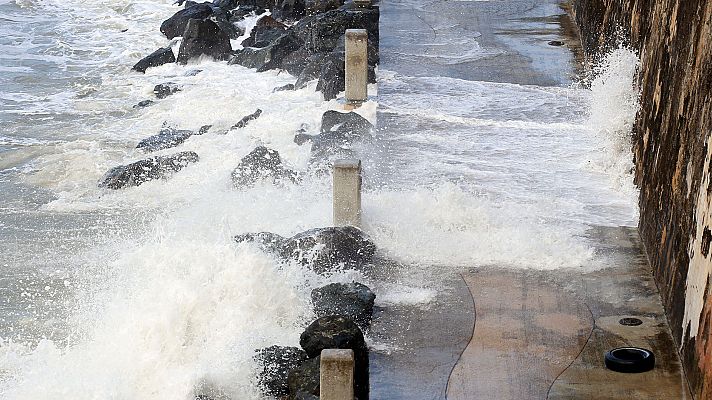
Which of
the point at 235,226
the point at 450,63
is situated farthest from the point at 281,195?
the point at 450,63

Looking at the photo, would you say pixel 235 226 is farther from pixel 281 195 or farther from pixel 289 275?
pixel 289 275

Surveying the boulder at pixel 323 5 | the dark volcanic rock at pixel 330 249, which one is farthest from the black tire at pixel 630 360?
the boulder at pixel 323 5

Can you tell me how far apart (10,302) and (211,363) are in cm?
370

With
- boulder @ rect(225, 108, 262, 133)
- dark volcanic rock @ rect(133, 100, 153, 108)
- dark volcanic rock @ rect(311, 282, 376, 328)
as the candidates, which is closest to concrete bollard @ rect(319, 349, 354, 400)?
dark volcanic rock @ rect(311, 282, 376, 328)

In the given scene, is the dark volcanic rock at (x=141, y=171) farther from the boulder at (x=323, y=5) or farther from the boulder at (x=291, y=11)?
the boulder at (x=291, y=11)

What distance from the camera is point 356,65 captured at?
1327cm

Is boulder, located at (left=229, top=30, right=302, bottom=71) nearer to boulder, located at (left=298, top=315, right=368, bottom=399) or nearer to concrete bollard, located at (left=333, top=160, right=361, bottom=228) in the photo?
concrete bollard, located at (left=333, top=160, right=361, bottom=228)

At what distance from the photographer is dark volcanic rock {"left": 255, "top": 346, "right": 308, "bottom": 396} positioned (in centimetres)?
718

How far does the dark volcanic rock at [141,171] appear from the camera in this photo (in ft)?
44.6

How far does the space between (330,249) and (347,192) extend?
547 mm

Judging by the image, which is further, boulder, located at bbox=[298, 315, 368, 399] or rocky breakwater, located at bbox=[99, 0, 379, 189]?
rocky breakwater, located at bbox=[99, 0, 379, 189]

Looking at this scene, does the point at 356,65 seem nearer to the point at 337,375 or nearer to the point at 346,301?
the point at 346,301

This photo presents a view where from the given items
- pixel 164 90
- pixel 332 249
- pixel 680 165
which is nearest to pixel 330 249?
pixel 332 249

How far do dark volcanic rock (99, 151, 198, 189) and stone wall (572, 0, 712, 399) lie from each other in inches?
245
